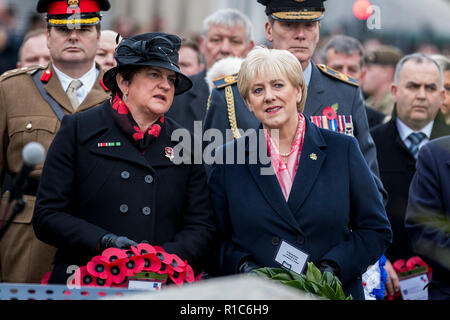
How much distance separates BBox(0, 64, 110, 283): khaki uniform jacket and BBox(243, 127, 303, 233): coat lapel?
4.00 feet

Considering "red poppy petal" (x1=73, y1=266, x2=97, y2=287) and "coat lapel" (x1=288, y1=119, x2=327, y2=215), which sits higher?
"coat lapel" (x1=288, y1=119, x2=327, y2=215)

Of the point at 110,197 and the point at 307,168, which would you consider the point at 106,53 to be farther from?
the point at 307,168

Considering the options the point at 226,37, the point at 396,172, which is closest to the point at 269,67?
the point at 396,172

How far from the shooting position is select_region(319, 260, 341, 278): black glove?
4.08 m

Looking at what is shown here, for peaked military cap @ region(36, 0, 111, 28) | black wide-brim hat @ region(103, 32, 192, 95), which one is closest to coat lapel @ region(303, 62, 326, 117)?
black wide-brim hat @ region(103, 32, 192, 95)

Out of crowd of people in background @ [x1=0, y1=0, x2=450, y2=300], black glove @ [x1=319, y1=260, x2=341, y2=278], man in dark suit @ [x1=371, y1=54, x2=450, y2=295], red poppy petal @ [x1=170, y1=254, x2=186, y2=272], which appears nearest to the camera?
red poppy petal @ [x1=170, y1=254, x2=186, y2=272]

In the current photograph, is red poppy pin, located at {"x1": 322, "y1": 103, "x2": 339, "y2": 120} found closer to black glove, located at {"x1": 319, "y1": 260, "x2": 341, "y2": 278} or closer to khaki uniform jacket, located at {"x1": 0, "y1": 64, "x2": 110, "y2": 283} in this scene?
black glove, located at {"x1": 319, "y1": 260, "x2": 341, "y2": 278}

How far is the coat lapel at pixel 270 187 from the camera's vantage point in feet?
13.8

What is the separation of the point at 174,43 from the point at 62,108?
107 cm

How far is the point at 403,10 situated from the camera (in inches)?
282

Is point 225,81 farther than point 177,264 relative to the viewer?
Yes

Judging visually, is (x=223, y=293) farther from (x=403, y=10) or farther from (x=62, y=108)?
(x=403, y=10)

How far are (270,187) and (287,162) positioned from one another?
0.18 metres

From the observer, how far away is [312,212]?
4199 millimetres
